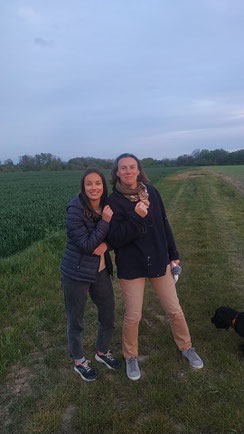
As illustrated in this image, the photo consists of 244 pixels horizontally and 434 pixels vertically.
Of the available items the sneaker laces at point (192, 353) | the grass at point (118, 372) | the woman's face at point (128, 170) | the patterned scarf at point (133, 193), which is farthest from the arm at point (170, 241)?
the grass at point (118, 372)

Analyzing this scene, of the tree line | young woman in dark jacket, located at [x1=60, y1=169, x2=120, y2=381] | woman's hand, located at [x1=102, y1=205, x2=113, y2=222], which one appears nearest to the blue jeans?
young woman in dark jacket, located at [x1=60, y1=169, x2=120, y2=381]

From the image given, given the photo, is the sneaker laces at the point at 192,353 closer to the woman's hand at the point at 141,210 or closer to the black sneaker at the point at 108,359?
the black sneaker at the point at 108,359

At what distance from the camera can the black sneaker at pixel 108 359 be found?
3.04 metres

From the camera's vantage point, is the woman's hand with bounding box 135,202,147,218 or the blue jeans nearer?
the woman's hand with bounding box 135,202,147,218

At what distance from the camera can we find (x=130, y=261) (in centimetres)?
277

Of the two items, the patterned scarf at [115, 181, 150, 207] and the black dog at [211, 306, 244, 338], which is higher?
the patterned scarf at [115, 181, 150, 207]

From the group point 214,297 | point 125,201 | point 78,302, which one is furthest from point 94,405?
point 214,297

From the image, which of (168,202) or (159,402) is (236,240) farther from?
(168,202)

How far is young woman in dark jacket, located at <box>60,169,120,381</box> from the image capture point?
2.52 meters

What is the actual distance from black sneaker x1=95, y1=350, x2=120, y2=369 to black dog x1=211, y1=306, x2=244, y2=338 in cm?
127

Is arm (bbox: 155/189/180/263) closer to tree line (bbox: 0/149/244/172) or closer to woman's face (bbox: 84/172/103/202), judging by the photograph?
woman's face (bbox: 84/172/103/202)

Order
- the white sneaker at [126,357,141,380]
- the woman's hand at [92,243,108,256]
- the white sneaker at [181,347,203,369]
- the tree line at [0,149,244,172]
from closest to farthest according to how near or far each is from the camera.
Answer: the woman's hand at [92,243,108,256], the white sneaker at [126,357,141,380], the white sneaker at [181,347,203,369], the tree line at [0,149,244,172]

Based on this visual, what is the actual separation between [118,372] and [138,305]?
76 cm

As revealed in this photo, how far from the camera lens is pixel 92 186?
102 inches
